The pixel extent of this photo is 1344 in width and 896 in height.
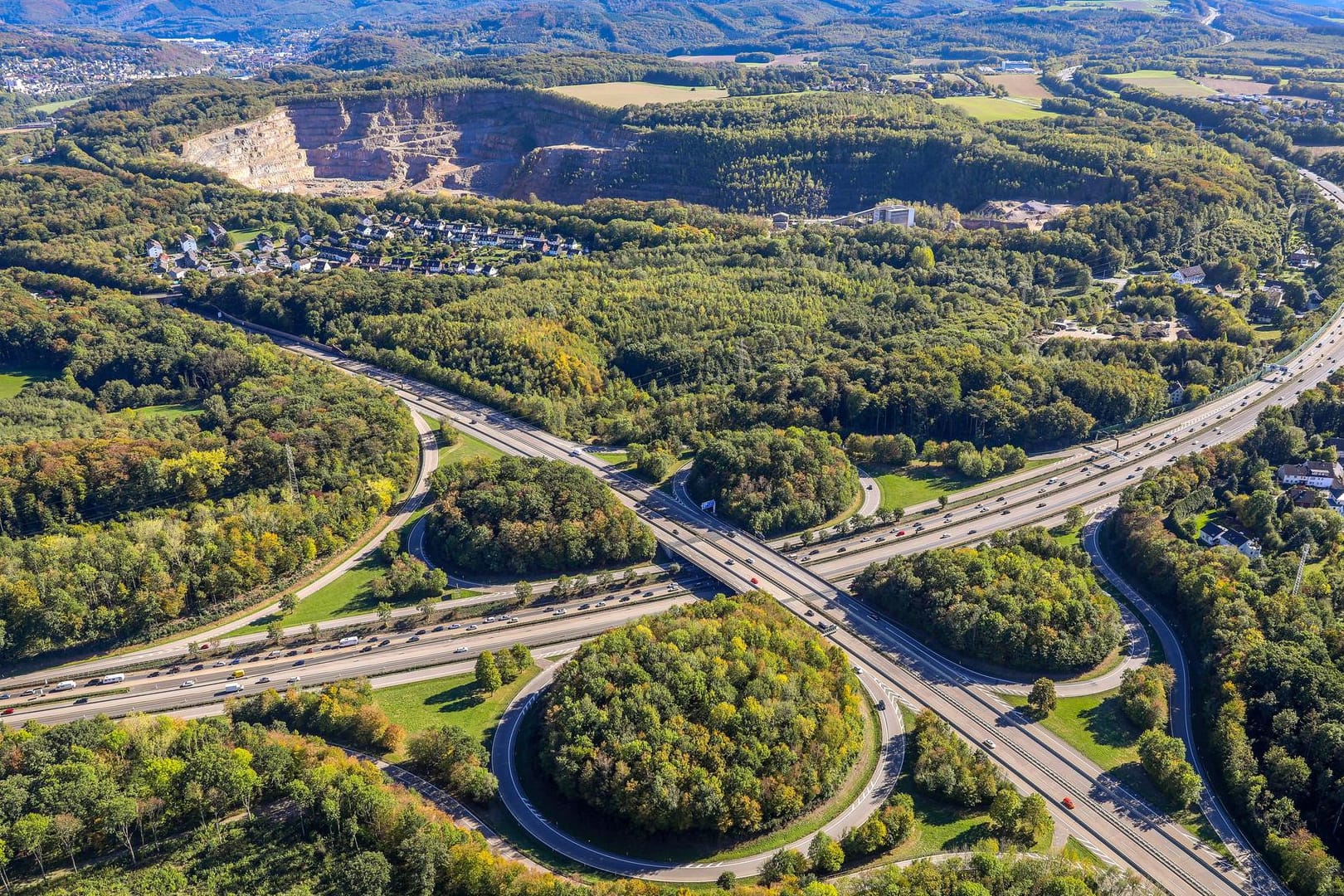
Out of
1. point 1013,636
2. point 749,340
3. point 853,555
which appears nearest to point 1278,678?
point 1013,636

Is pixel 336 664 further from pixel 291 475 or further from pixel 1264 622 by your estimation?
pixel 1264 622

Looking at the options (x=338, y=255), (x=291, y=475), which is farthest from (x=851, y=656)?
(x=338, y=255)

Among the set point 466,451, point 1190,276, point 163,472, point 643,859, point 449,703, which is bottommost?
point 643,859

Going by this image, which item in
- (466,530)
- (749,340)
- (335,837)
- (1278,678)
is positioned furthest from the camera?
(749,340)

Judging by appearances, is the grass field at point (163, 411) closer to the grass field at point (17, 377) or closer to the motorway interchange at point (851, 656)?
the grass field at point (17, 377)

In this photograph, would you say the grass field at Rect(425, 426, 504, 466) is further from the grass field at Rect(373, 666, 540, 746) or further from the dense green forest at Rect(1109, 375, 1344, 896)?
the dense green forest at Rect(1109, 375, 1344, 896)

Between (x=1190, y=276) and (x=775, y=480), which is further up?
(x=1190, y=276)

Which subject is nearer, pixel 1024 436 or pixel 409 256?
pixel 1024 436

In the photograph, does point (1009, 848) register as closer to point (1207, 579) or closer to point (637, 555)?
point (1207, 579)
